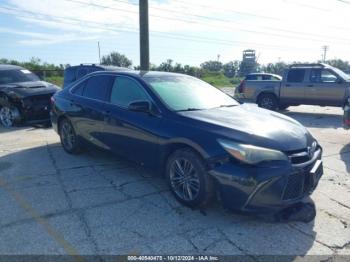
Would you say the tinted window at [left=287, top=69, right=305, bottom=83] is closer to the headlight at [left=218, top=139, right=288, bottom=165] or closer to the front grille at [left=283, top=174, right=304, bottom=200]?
the front grille at [left=283, top=174, right=304, bottom=200]

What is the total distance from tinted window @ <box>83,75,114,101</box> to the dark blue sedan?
0.02 meters

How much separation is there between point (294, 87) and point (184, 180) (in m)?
10.0

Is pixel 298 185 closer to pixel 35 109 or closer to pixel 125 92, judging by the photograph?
pixel 125 92

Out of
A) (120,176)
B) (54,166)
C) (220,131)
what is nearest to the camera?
(220,131)

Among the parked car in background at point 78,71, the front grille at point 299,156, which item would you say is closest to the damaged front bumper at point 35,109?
the parked car in background at point 78,71

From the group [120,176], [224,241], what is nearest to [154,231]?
[224,241]

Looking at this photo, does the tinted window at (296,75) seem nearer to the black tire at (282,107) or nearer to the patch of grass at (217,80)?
the black tire at (282,107)

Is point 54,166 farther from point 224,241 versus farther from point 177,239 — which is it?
point 224,241

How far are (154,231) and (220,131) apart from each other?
50.9 inches

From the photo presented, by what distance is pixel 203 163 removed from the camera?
11.8ft

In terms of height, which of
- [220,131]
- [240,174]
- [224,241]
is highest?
[220,131]

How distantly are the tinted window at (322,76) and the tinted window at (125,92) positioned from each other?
31.0 feet

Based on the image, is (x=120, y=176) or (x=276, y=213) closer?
(x=276, y=213)

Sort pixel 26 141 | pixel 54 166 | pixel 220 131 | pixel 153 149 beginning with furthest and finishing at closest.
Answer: pixel 26 141 → pixel 54 166 → pixel 153 149 → pixel 220 131
